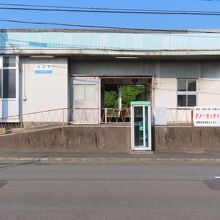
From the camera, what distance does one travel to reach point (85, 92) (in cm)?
2756

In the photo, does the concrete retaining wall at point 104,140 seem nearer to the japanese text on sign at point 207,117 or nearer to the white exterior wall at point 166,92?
the japanese text on sign at point 207,117

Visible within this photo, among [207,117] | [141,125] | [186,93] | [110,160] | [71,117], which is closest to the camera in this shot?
[110,160]

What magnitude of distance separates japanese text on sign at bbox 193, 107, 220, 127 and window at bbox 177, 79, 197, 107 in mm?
4485

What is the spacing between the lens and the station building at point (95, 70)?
25.5 meters

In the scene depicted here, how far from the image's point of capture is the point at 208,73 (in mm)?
27391

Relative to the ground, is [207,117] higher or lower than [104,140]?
higher

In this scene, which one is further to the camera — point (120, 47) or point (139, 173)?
point (120, 47)

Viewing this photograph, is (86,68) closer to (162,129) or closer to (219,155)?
(162,129)

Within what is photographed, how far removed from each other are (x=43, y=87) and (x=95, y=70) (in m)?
3.29

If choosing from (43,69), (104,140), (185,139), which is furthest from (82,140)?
(43,69)

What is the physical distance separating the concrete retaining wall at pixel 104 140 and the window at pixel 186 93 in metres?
5.02

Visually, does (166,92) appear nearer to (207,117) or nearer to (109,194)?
(207,117)

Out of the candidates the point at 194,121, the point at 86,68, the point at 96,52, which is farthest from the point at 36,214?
the point at 86,68

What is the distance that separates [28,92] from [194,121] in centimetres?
934
